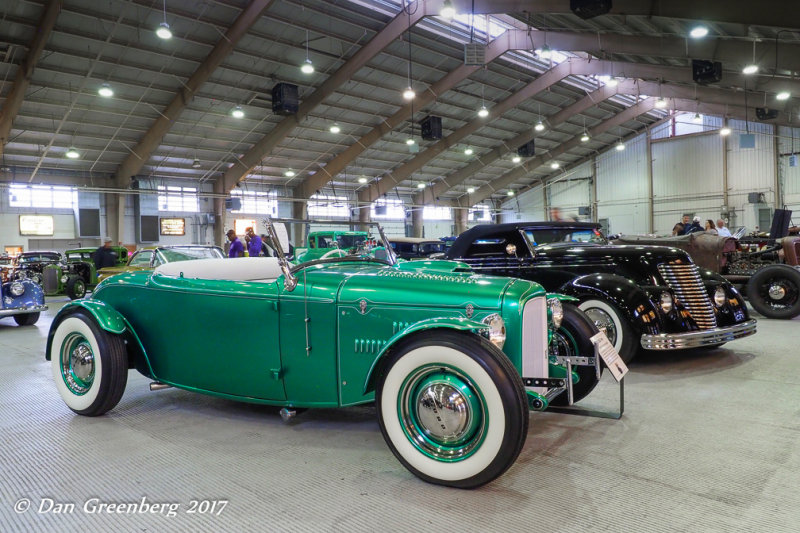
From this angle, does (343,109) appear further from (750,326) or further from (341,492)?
(341,492)

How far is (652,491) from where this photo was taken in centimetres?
228

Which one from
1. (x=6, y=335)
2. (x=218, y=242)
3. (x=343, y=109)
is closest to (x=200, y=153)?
(x=218, y=242)

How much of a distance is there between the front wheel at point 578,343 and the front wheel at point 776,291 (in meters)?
5.60

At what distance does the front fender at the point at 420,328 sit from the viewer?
90.7 inches

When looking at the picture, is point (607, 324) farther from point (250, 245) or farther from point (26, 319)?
point (26, 319)

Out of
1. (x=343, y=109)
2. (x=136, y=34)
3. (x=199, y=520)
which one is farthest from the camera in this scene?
(x=343, y=109)

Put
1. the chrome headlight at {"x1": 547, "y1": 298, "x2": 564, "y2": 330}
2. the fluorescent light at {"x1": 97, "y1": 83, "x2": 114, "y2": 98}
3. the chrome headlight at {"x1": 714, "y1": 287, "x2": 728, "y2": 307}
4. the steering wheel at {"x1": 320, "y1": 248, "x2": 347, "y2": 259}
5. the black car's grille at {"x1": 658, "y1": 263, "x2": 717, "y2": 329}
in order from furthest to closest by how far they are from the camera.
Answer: the fluorescent light at {"x1": 97, "y1": 83, "x2": 114, "y2": 98} → the chrome headlight at {"x1": 714, "y1": 287, "x2": 728, "y2": 307} → the black car's grille at {"x1": 658, "y1": 263, "x2": 717, "y2": 329} → the steering wheel at {"x1": 320, "y1": 248, "x2": 347, "y2": 259} → the chrome headlight at {"x1": 547, "y1": 298, "x2": 564, "y2": 330}

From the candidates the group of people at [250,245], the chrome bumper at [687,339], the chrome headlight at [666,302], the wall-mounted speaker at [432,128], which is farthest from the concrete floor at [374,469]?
the wall-mounted speaker at [432,128]

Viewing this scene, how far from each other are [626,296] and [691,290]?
0.78 m

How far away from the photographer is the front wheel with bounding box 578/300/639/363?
456cm

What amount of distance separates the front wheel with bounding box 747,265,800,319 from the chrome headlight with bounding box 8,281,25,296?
1102 centimetres

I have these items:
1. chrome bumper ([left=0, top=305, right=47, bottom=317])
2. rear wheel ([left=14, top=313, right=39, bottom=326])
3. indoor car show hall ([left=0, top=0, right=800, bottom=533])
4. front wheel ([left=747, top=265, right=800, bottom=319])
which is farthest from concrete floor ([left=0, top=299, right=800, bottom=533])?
rear wheel ([left=14, top=313, right=39, bottom=326])

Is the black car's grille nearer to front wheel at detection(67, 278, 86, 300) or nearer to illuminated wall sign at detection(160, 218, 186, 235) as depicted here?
front wheel at detection(67, 278, 86, 300)

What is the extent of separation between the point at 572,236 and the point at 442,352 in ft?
15.3
